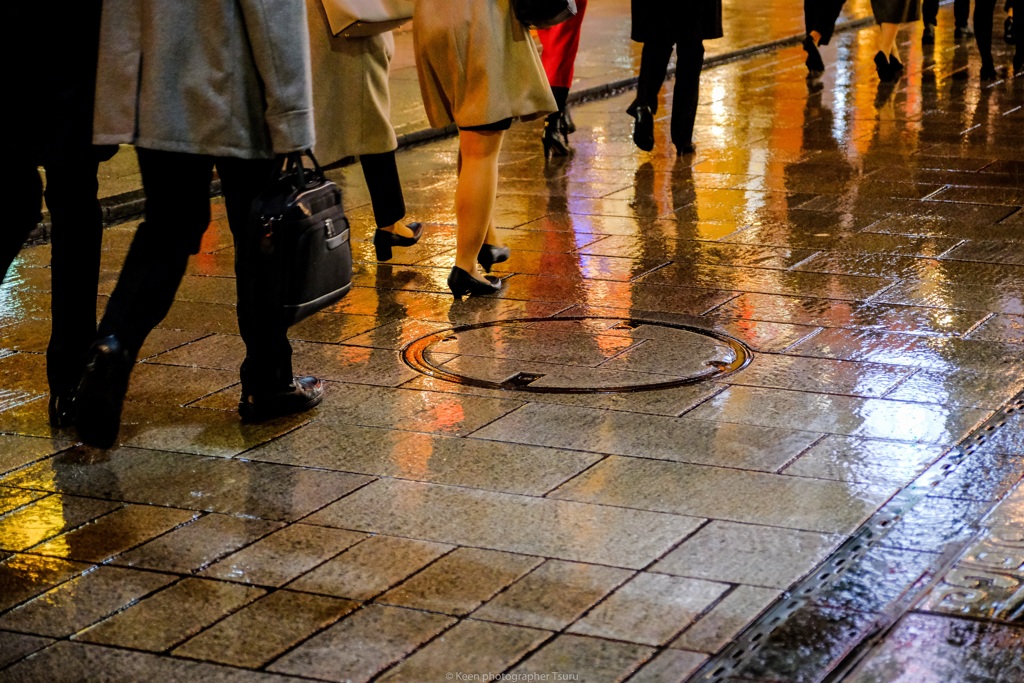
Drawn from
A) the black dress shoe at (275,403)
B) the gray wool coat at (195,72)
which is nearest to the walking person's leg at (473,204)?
the black dress shoe at (275,403)

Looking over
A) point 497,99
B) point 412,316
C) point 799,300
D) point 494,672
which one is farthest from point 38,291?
point 494,672

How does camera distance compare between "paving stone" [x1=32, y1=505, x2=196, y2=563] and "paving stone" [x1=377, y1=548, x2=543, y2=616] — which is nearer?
"paving stone" [x1=377, y1=548, x2=543, y2=616]

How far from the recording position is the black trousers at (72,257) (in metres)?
5.00

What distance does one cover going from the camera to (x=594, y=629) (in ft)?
11.6

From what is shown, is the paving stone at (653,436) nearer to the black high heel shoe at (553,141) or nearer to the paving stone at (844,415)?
the paving stone at (844,415)

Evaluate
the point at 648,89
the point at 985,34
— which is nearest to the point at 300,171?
the point at 648,89

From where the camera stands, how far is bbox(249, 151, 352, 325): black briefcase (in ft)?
15.0

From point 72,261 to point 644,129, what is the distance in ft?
19.2

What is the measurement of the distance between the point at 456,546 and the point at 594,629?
613mm

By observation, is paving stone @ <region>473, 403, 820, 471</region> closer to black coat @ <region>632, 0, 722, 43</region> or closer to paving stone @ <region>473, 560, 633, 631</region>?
paving stone @ <region>473, 560, 633, 631</region>

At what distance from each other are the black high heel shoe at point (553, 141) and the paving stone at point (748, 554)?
662 centimetres

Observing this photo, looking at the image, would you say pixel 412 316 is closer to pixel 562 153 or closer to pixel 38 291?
pixel 38 291

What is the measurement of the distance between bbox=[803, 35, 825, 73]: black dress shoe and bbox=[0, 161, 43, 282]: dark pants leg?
11.2 metres

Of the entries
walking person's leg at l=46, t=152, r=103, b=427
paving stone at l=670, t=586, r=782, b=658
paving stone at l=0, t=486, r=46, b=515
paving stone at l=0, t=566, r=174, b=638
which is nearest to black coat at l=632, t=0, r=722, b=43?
walking person's leg at l=46, t=152, r=103, b=427
